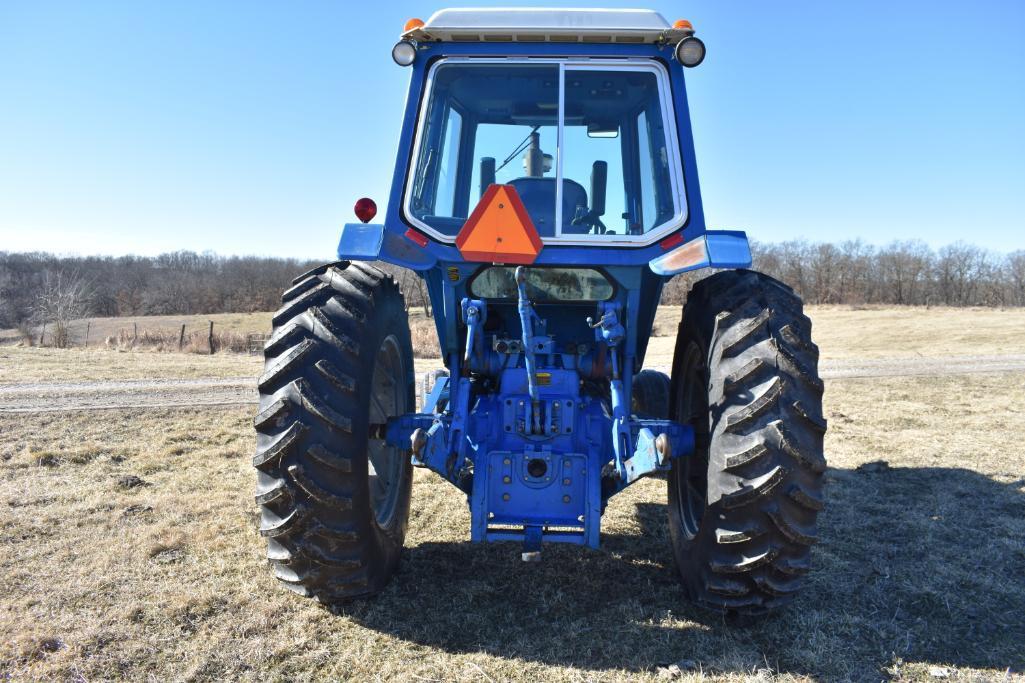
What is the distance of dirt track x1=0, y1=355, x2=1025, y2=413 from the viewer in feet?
32.3

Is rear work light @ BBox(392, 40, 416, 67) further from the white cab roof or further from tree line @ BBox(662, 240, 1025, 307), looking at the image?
tree line @ BBox(662, 240, 1025, 307)

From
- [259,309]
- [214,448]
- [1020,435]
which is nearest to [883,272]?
[259,309]

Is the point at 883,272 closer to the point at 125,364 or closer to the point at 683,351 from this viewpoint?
the point at 125,364

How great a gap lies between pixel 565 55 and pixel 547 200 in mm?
816

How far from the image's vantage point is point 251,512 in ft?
16.6


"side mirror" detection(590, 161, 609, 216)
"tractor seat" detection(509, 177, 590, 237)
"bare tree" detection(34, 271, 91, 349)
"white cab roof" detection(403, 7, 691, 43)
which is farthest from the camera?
"bare tree" detection(34, 271, 91, 349)

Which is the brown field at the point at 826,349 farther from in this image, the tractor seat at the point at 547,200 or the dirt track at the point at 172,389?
the tractor seat at the point at 547,200

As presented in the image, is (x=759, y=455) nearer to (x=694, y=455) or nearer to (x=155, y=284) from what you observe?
(x=694, y=455)

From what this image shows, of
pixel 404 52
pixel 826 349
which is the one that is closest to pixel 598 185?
pixel 404 52

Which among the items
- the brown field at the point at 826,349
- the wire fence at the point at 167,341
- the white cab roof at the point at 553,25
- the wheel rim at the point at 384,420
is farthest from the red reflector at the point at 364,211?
the wire fence at the point at 167,341

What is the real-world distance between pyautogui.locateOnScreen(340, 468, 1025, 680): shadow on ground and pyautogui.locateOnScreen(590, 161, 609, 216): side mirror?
2.12 metres

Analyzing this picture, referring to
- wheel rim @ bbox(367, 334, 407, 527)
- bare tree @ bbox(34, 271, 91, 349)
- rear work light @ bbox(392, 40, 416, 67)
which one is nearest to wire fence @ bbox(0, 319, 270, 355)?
bare tree @ bbox(34, 271, 91, 349)

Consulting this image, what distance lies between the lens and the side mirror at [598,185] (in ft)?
13.9

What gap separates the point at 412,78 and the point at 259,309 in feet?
186
